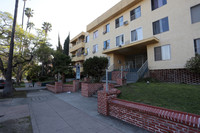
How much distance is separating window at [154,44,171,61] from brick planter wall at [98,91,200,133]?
9.18m

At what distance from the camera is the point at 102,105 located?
4781mm

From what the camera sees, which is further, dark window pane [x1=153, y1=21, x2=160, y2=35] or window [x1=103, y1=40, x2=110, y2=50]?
window [x1=103, y1=40, x2=110, y2=50]

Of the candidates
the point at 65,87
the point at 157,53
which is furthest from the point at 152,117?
the point at 65,87

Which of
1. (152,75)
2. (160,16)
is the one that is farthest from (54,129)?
(160,16)

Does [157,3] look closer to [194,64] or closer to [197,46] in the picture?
[197,46]

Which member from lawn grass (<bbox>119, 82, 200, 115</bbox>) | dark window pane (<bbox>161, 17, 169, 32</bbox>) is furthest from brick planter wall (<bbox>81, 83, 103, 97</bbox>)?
dark window pane (<bbox>161, 17, 169, 32</bbox>)

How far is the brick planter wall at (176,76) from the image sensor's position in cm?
877

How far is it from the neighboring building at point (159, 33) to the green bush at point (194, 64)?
0.61 meters

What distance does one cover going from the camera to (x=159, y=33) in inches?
446

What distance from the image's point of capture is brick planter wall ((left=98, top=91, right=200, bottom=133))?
97.6 inches

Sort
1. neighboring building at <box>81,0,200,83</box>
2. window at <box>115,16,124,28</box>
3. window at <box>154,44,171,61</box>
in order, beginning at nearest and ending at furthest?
neighboring building at <box>81,0,200,83</box>, window at <box>154,44,171,61</box>, window at <box>115,16,124,28</box>

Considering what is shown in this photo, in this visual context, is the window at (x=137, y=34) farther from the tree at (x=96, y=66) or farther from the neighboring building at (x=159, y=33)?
the tree at (x=96, y=66)

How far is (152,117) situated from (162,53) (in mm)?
9841

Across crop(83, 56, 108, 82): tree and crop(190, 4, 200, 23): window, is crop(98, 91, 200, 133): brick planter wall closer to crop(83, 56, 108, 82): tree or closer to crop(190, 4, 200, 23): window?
crop(83, 56, 108, 82): tree
